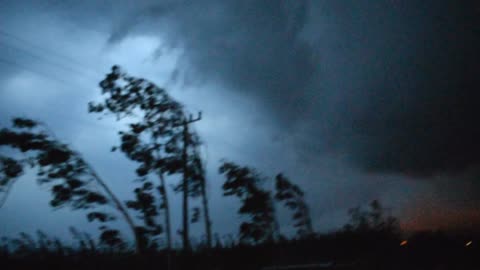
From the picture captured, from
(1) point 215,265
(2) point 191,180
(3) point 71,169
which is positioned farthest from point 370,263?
(3) point 71,169

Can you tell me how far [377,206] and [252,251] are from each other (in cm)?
2443

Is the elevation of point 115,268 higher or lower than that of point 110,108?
lower

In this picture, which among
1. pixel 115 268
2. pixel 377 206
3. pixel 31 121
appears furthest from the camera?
pixel 377 206

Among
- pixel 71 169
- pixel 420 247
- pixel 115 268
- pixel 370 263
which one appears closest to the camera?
pixel 370 263

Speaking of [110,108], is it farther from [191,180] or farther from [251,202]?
[251,202]

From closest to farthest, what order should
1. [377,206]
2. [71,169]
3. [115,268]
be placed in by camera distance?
[115,268] → [71,169] → [377,206]

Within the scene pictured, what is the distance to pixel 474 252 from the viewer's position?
75.8 ft

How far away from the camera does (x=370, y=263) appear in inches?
668

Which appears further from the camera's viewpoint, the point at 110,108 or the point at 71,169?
the point at 110,108

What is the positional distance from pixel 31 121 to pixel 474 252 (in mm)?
25125

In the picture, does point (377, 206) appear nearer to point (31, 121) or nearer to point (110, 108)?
point (110, 108)

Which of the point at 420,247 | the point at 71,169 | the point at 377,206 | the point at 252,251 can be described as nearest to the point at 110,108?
the point at 71,169

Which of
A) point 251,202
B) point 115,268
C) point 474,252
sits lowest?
point 474,252

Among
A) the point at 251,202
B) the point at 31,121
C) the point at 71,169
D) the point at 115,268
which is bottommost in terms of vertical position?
the point at 115,268
